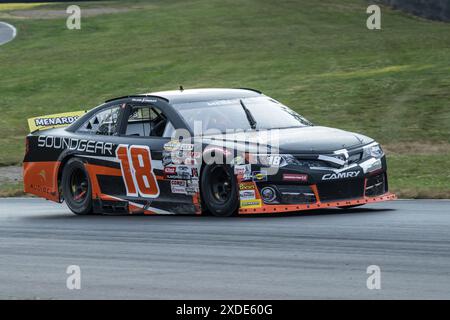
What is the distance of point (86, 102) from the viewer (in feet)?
102

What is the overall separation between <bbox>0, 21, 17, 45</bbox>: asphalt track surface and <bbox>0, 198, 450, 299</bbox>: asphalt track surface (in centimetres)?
3414

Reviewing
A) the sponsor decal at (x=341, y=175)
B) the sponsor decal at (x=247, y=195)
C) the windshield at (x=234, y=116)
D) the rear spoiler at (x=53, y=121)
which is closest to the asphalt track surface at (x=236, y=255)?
→ the sponsor decal at (x=247, y=195)

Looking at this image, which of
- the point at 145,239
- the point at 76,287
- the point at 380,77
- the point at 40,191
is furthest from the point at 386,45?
the point at 76,287

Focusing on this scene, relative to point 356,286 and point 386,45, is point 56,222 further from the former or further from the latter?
point 386,45

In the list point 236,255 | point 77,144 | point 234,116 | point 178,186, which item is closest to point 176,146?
point 178,186

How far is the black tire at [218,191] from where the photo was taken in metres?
12.8

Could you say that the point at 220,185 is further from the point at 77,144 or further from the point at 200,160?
the point at 77,144

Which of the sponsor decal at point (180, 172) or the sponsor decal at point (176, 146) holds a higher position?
the sponsor decal at point (176, 146)

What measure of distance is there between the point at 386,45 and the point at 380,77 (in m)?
10.3

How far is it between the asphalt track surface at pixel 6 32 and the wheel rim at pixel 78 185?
32254 millimetres

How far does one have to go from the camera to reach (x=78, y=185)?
579 inches

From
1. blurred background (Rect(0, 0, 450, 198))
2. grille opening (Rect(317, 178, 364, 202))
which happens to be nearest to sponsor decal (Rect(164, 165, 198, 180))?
grille opening (Rect(317, 178, 364, 202))

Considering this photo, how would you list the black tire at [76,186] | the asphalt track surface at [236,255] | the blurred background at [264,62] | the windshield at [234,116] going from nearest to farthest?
the asphalt track surface at [236,255] → the windshield at [234,116] → the black tire at [76,186] → the blurred background at [264,62]

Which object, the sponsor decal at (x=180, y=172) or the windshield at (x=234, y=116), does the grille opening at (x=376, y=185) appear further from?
the sponsor decal at (x=180, y=172)
